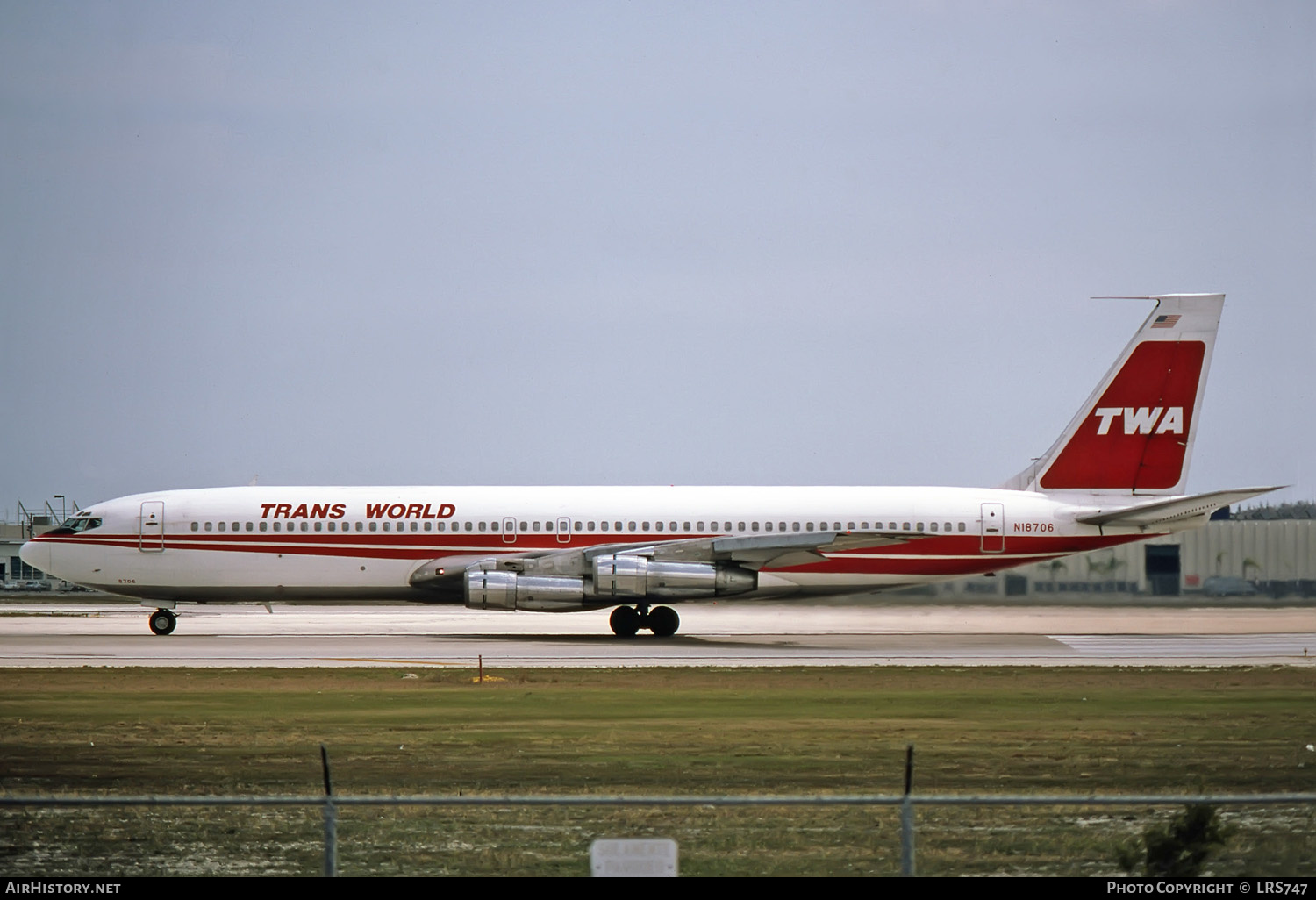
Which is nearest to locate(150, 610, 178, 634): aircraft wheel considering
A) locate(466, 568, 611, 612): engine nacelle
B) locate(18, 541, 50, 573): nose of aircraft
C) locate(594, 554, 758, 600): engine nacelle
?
locate(18, 541, 50, 573): nose of aircraft

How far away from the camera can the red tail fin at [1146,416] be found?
1658 inches

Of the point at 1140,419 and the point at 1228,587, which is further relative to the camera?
the point at 1228,587

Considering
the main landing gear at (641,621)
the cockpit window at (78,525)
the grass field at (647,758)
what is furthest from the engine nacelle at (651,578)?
the cockpit window at (78,525)

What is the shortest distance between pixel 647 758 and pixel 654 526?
22.8 m

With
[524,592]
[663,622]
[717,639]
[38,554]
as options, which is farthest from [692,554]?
[38,554]

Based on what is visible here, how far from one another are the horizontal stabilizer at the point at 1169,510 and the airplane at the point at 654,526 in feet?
0.26

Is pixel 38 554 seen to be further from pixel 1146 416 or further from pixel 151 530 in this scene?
pixel 1146 416

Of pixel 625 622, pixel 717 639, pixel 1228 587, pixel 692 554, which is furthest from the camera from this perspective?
pixel 1228 587

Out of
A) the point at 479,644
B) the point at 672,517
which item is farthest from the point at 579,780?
the point at 672,517

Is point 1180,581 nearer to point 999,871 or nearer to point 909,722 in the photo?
point 909,722

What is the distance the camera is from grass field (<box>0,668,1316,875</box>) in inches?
474

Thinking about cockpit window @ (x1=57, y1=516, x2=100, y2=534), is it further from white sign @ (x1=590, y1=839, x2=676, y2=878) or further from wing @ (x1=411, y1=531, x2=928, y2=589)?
white sign @ (x1=590, y1=839, x2=676, y2=878)

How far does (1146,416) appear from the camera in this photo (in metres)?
42.2

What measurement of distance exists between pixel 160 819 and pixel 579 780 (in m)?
4.66
